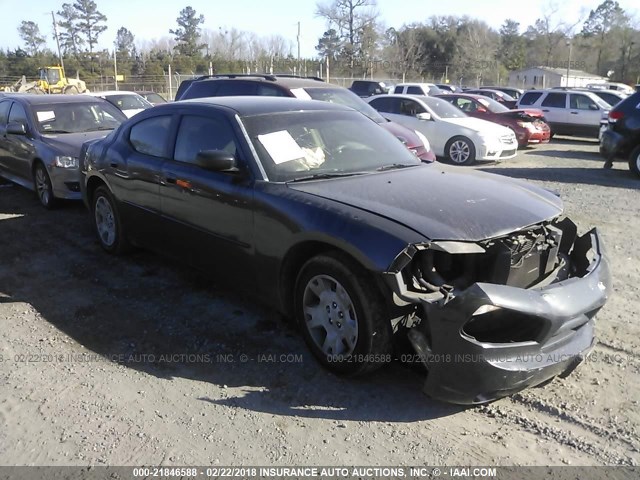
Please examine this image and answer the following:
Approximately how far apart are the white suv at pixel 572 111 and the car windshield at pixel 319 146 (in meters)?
14.8

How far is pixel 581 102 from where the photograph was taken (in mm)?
17641

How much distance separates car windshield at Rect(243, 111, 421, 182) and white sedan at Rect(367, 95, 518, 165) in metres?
8.13

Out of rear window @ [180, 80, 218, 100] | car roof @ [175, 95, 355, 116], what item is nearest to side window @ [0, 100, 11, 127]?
rear window @ [180, 80, 218, 100]

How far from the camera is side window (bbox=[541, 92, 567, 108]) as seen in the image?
707 inches

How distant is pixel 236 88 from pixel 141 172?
213 inches

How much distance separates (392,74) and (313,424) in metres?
64.9

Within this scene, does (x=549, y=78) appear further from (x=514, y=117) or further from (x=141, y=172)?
(x=141, y=172)

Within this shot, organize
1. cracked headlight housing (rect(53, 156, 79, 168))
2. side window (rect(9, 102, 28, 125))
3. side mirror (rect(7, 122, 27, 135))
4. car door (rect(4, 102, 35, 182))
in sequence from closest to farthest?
cracked headlight housing (rect(53, 156, 79, 168))
side mirror (rect(7, 122, 27, 135))
car door (rect(4, 102, 35, 182))
side window (rect(9, 102, 28, 125))

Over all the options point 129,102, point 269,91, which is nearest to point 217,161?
point 269,91

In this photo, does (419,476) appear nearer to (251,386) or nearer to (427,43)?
(251,386)

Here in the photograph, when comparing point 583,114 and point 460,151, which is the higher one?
point 583,114

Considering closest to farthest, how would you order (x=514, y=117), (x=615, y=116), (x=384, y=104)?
(x=615, y=116), (x=384, y=104), (x=514, y=117)

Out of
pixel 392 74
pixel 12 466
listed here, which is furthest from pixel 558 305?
pixel 392 74

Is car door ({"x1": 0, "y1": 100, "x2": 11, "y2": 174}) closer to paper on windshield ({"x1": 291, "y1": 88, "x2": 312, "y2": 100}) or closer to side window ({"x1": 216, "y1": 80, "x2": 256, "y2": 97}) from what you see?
side window ({"x1": 216, "y1": 80, "x2": 256, "y2": 97})
